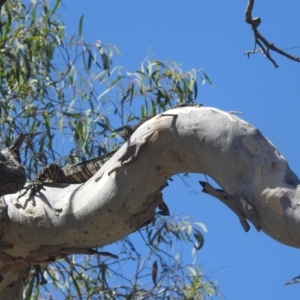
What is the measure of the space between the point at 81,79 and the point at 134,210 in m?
2.59

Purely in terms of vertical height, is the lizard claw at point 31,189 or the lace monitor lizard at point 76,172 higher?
the lace monitor lizard at point 76,172

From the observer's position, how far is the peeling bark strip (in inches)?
114

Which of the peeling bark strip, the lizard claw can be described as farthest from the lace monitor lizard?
the peeling bark strip

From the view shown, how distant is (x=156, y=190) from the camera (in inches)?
127

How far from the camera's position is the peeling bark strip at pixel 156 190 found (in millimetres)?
2900

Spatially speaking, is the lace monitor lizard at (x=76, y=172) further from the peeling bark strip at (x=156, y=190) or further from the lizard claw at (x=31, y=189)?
the peeling bark strip at (x=156, y=190)

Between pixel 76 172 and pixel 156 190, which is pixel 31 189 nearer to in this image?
pixel 76 172

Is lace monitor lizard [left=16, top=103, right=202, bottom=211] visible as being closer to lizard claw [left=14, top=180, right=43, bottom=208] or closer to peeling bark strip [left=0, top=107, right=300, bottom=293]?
lizard claw [left=14, top=180, right=43, bottom=208]

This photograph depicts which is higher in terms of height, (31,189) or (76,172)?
(76,172)

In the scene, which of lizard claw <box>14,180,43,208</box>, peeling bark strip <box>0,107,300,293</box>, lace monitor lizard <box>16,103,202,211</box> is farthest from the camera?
lace monitor lizard <box>16,103,202,211</box>

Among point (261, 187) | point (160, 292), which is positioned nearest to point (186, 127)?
point (261, 187)

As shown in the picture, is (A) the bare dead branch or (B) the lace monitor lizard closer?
(A) the bare dead branch

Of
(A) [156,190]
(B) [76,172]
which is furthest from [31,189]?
(A) [156,190]

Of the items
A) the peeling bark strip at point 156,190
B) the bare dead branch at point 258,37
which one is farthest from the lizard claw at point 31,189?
the bare dead branch at point 258,37
